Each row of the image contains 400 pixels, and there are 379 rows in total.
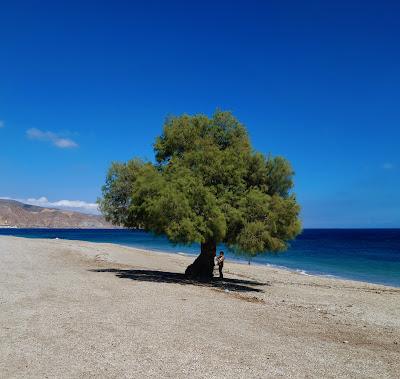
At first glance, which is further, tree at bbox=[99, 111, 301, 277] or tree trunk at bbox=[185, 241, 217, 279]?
tree trunk at bbox=[185, 241, 217, 279]

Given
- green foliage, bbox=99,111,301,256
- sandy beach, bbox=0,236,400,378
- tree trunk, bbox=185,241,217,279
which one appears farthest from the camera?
tree trunk, bbox=185,241,217,279

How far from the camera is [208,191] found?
64.2ft

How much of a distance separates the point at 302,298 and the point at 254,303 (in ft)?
16.2

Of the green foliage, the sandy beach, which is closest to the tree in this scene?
the green foliage

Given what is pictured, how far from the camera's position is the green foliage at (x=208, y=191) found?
19219 millimetres

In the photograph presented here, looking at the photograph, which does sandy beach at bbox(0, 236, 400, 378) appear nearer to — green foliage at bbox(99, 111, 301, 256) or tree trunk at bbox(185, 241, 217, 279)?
green foliage at bbox(99, 111, 301, 256)

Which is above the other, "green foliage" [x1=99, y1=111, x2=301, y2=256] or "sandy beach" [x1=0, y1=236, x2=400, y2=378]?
"green foliage" [x1=99, y1=111, x2=301, y2=256]

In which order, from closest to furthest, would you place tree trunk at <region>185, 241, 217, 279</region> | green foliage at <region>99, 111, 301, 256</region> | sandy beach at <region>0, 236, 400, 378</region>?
sandy beach at <region>0, 236, 400, 378</region> → green foliage at <region>99, 111, 301, 256</region> → tree trunk at <region>185, 241, 217, 279</region>

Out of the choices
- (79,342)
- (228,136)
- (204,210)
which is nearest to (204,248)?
(204,210)

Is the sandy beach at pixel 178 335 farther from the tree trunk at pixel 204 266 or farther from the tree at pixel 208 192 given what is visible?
the tree trunk at pixel 204 266

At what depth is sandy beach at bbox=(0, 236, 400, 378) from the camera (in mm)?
7957

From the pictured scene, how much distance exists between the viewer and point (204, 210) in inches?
760

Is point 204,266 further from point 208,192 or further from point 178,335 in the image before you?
point 178,335

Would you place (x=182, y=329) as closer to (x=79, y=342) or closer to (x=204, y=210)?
(x=79, y=342)
